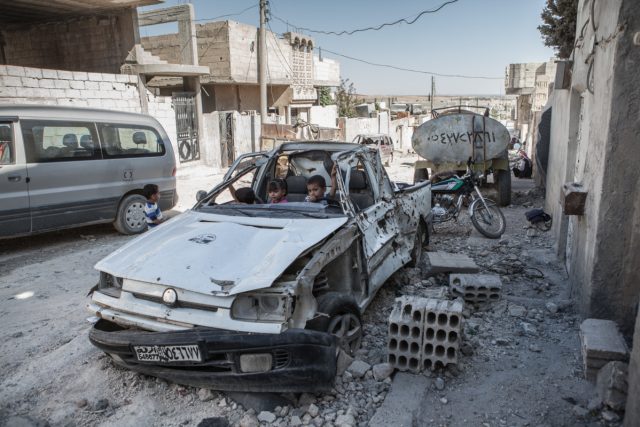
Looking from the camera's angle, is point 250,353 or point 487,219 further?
point 487,219

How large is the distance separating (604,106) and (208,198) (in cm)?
351

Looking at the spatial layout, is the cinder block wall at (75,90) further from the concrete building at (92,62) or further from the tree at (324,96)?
the tree at (324,96)

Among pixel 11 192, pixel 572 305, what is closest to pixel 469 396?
pixel 572 305

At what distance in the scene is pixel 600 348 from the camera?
320 centimetres

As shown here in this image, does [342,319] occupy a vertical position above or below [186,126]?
below

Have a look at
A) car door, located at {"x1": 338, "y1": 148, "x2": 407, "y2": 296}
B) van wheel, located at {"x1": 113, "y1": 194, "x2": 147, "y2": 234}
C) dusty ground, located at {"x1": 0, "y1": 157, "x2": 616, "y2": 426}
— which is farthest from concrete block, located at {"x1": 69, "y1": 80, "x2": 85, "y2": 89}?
car door, located at {"x1": 338, "y1": 148, "x2": 407, "y2": 296}

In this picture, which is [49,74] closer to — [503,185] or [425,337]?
[503,185]

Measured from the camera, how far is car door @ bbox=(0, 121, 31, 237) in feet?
21.0

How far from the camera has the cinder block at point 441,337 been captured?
10.9ft

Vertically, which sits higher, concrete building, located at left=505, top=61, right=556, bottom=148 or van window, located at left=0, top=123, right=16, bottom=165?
concrete building, located at left=505, top=61, right=556, bottom=148

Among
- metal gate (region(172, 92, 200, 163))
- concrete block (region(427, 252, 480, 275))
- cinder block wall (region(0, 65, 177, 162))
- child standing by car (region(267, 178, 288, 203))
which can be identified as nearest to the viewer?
child standing by car (region(267, 178, 288, 203))

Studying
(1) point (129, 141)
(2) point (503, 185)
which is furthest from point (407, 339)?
(2) point (503, 185)

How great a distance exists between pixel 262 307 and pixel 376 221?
1848 millimetres

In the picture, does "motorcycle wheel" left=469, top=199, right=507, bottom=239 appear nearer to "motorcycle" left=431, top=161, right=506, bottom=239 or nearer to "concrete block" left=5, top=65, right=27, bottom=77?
"motorcycle" left=431, top=161, right=506, bottom=239
